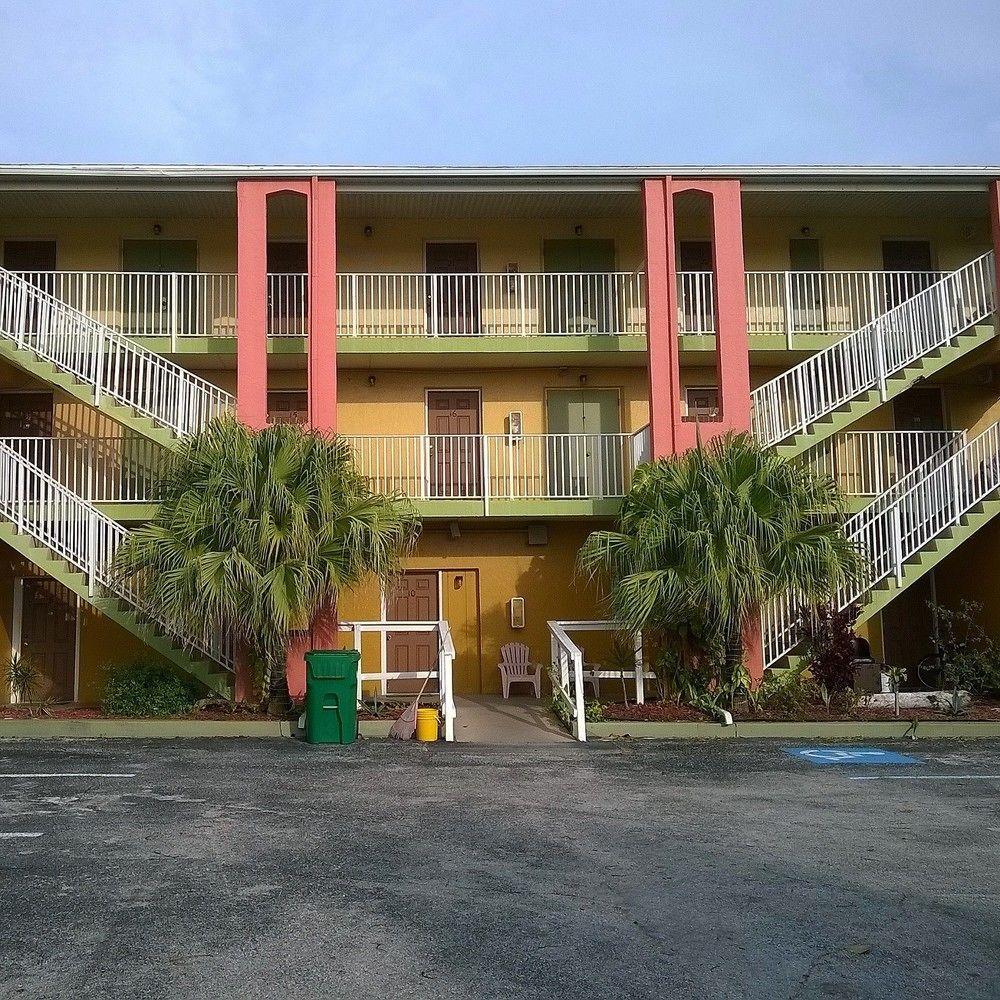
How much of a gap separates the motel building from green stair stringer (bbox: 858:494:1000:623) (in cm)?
6

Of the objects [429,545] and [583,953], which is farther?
[429,545]

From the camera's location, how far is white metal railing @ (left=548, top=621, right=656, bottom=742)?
42.4 feet

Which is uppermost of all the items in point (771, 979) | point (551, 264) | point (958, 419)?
point (551, 264)

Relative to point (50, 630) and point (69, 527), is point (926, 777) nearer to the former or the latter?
point (69, 527)

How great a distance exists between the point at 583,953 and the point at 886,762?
23.2 ft

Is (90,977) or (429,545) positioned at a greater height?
(429,545)

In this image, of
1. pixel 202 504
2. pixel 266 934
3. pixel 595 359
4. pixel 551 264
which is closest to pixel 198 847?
pixel 266 934

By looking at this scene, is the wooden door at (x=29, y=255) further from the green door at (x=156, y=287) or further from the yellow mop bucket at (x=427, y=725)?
the yellow mop bucket at (x=427, y=725)

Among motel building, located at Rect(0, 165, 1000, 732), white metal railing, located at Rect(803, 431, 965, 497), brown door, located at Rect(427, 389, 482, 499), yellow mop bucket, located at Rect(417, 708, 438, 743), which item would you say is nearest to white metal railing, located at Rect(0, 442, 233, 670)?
motel building, located at Rect(0, 165, 1000, 732)

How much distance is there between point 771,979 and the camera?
4.96 metres

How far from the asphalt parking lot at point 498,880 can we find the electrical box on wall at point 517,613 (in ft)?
23.0

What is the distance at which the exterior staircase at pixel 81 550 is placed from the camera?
1414 centimetres

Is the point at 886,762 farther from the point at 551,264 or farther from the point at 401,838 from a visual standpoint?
the point at 551,264

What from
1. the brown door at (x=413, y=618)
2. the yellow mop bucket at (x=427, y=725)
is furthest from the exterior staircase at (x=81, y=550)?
the brown door at (x=413, y=618)
